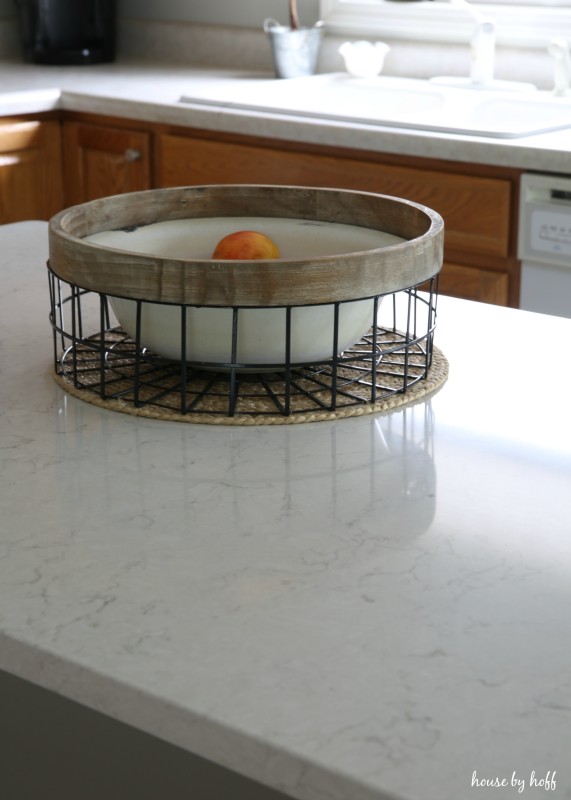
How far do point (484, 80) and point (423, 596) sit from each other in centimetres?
242

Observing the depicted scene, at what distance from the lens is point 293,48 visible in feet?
9.89

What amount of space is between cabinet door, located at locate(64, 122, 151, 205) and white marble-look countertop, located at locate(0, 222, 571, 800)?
77.2 inches

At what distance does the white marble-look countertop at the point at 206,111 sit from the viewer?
2.10 metres

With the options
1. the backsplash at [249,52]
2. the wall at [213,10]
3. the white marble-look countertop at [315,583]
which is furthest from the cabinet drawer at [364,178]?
the white marble-look countertop at [315,583]

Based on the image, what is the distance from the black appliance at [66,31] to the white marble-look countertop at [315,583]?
2744 mm

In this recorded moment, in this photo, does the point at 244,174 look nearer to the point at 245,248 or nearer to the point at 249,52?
the point at 249,52

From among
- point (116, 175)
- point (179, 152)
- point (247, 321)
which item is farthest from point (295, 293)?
point (116, 175)

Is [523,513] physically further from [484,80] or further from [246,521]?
[484,80]

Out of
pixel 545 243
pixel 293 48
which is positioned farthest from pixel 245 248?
pixel 293 48

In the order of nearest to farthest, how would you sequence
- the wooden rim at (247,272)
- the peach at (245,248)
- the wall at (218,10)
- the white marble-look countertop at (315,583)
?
the white marble-look countertop at (315,583) < the wooden rim at (247,272) < the peach at (245,248) < the wall at (218,10)

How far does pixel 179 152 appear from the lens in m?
2.67

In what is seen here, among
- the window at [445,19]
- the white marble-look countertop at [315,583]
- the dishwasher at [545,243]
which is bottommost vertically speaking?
the dishwasher at [545,243]

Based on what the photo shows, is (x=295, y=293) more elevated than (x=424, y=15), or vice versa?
(x=424, y=15)

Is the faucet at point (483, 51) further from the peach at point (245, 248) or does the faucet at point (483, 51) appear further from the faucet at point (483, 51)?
the peach at point (245, 248)
